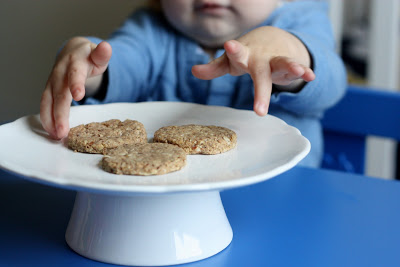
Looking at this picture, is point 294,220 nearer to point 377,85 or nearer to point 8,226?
point 8,226

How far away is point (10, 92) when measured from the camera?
1.68m

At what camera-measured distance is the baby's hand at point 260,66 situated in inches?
21.1

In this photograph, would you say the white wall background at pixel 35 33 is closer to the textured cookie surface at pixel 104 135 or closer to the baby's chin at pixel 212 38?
the baby's chin at pixel 212 38

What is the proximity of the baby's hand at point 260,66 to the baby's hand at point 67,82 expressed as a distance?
0.13m

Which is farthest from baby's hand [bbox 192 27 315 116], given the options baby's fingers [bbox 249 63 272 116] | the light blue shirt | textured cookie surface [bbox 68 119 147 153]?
the light blue shirt

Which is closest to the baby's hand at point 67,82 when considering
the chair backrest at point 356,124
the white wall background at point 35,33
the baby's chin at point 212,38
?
the baby's chin at point 212,38

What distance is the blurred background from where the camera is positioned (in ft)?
4.71

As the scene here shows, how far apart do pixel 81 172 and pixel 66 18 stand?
1.15 meters

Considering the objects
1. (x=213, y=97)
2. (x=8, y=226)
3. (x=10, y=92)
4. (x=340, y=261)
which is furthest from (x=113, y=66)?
(x=10, y=92)

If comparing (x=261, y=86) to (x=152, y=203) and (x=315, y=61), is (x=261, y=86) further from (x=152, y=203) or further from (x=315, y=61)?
(x=315, y=61)

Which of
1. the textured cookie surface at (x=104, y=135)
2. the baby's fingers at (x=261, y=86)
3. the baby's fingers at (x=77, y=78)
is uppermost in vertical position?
the baby's fingers at (x=261, y=86)

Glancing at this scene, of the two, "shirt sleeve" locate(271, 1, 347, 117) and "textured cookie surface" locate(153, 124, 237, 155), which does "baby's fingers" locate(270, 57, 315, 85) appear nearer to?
"textured cookie surface" locate(153, 124, 237, 155)

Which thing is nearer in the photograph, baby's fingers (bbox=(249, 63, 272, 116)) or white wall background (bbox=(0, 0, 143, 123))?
baby's fingers (bbox=(249, 63, 272, 116))

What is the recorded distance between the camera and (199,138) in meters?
0.57
